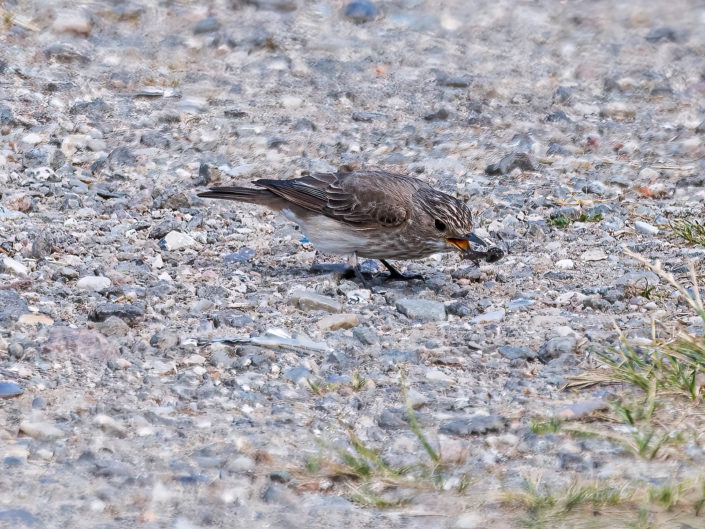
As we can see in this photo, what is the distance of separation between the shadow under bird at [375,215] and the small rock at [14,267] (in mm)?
1401

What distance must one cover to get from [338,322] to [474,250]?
5.76 feet

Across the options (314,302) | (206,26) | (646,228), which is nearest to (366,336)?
(314,302)

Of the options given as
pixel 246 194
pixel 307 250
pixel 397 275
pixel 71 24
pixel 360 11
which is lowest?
pixel 307 250

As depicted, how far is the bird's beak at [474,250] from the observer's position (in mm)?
7410

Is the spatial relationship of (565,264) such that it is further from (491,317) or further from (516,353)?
(516,353)

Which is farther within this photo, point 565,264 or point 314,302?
point 565,264

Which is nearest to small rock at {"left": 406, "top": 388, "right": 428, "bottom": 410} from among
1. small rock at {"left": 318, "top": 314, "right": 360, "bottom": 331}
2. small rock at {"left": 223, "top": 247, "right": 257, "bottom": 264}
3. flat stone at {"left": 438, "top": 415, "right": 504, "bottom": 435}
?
flat stone at {"left": 438, "top": 415, "right": 504, "bottom": 435}

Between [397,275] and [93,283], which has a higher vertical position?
[93,283]

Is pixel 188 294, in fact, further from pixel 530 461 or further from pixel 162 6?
pixel 162 6

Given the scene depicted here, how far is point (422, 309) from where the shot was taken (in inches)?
263

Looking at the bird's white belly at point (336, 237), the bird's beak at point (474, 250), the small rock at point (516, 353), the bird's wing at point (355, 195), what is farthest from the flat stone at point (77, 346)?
the bird's beak at point (474, 250)

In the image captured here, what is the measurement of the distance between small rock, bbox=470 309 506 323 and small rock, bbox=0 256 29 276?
2834 mm

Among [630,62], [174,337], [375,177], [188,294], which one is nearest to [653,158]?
[630,62]

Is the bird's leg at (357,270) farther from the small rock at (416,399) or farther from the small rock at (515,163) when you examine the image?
the small rock at (515,163)
